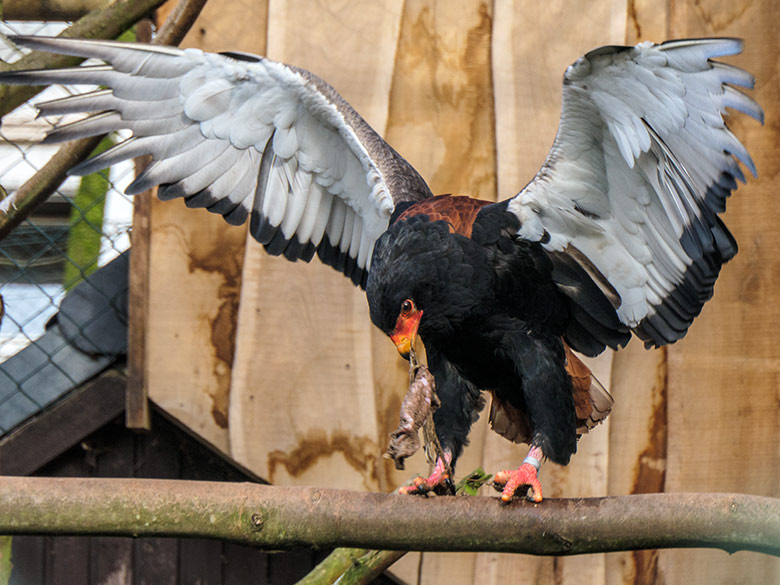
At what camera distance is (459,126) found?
7.62 ft

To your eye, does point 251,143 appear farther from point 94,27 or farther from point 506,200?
point 506,200

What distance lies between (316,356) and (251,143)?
0.61 metres

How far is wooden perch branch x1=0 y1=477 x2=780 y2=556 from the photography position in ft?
4.15

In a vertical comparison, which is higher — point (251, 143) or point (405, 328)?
point (251, 143)

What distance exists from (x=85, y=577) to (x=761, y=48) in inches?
94.4

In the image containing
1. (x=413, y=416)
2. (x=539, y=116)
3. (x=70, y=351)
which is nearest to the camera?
(x=413, y=416)

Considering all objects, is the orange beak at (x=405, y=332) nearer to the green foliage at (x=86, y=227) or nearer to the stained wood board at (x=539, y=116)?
the stained wood board at (x=539, y=116)

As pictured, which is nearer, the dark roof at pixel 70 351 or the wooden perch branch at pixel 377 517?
the wooden perch branch at pixel 377 517

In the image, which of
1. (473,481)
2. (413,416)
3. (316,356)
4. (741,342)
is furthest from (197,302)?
(741,342)

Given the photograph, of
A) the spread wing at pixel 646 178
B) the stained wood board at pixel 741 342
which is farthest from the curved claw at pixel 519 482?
the stained wood board at pixel 741 342

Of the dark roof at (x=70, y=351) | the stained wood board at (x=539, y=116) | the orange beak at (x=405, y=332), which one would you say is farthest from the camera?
the dark roof at (x=70, y=351)

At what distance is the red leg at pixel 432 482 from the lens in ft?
5.39

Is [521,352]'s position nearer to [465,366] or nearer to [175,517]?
[465,366]

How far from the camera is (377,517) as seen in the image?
136 cm
